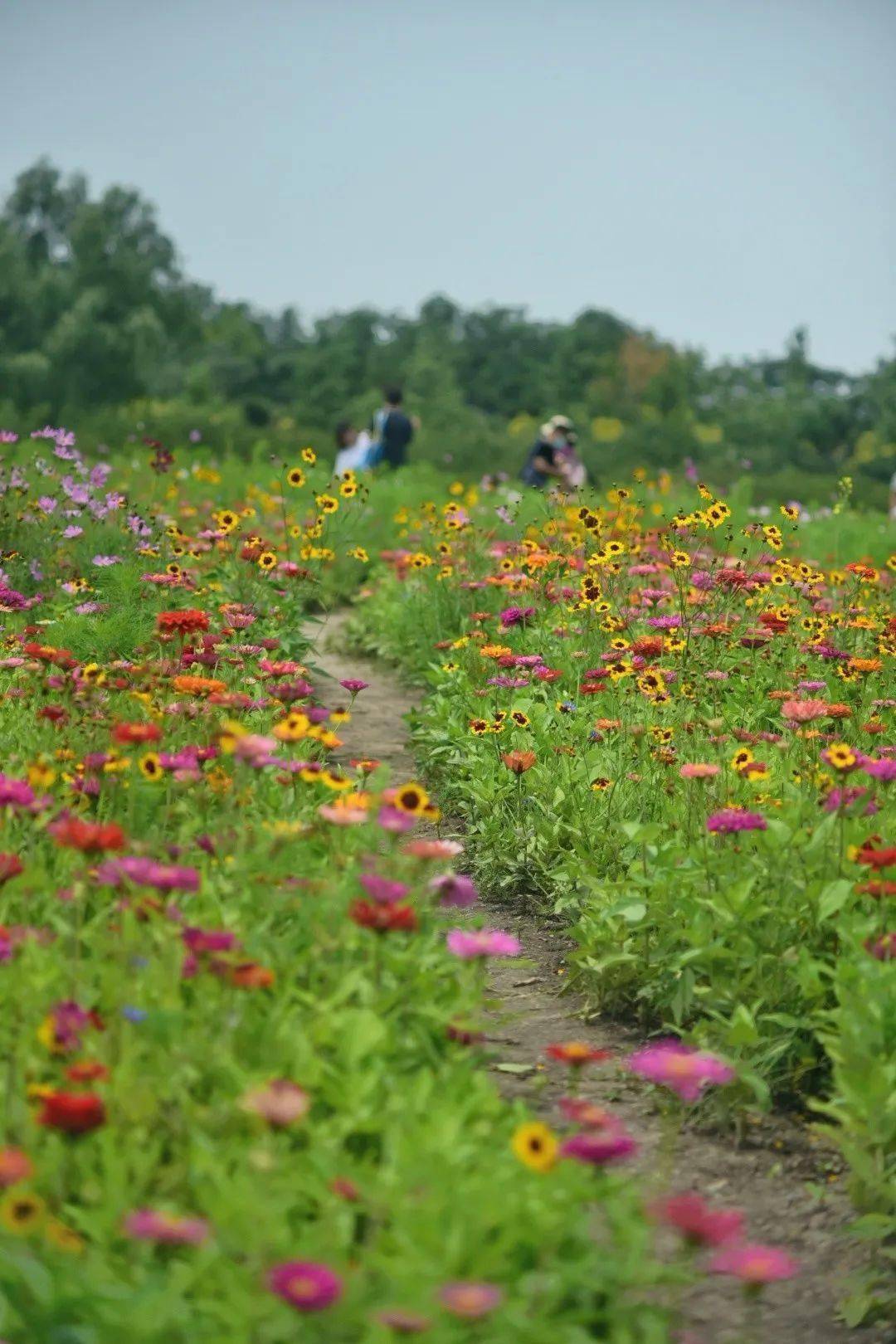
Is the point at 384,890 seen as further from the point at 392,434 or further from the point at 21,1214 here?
the point at 392,434

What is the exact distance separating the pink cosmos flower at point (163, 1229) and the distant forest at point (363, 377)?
17816 mm

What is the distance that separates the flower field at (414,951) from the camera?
2160 mm

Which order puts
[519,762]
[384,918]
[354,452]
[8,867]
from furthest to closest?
[354,452] < [519,762] < [8,867] < [384,918]

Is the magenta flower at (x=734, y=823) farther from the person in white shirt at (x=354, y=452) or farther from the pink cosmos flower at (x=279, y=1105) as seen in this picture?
the person in white shirt at (x=354, y=452)

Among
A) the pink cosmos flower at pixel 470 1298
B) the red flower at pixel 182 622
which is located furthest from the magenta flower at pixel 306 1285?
the red flower at pixel 182 622

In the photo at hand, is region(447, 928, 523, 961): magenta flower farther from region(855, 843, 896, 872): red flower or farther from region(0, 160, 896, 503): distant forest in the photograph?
region(0, 160, 896, 503): distant forest

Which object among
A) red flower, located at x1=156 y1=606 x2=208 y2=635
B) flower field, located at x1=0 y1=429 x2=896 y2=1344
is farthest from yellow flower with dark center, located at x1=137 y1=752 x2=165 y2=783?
red flower, located at x1=156 y1=606 x2=208 y2=635

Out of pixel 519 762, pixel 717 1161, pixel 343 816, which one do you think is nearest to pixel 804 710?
pixel 519 762

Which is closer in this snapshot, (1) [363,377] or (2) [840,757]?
(2) [840,757]

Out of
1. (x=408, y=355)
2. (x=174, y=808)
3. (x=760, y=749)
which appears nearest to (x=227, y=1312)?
(x=174, y=808)

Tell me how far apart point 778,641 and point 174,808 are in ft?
11.7

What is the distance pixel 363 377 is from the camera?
65.1 metres

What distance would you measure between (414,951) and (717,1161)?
3.18 ft

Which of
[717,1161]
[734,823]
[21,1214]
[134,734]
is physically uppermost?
[134,734]
